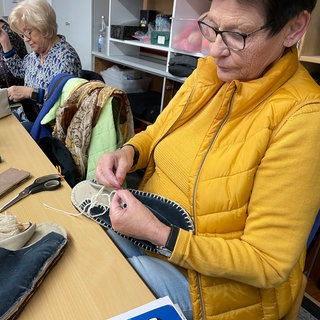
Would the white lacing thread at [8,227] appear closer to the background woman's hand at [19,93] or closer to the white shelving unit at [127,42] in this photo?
the background woman's hand at [19,93]

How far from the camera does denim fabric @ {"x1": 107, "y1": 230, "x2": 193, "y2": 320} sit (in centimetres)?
76

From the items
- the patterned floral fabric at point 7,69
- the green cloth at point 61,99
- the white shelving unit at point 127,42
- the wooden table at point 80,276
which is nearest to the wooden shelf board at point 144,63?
the white shelving unit at point 127,42

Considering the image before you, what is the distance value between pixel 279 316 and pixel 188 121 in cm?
60

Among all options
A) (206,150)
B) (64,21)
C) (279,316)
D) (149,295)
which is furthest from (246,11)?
(64,21)

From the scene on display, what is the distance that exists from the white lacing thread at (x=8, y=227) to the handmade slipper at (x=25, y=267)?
4 cm

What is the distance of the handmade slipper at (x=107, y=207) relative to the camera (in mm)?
793

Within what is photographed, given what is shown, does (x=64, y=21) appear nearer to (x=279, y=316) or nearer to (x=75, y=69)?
(x=75, y=69)

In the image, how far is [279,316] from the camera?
0.79 m

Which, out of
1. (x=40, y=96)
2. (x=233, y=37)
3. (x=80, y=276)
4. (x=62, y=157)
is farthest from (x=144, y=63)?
(x=80, y=276)

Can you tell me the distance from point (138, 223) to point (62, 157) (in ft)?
2.40

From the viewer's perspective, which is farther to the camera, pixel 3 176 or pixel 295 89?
pixel 3 176

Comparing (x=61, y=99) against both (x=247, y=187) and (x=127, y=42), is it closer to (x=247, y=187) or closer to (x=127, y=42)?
(x=247, y=187)

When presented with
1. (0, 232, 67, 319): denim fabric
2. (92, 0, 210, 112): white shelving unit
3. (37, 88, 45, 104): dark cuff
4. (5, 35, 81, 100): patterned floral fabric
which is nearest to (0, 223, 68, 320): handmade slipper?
(0, 232, 67, 319): denim fabric

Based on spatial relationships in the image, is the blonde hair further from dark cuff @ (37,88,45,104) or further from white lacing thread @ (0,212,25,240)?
white lacing thread @ (0,212,25,240)
